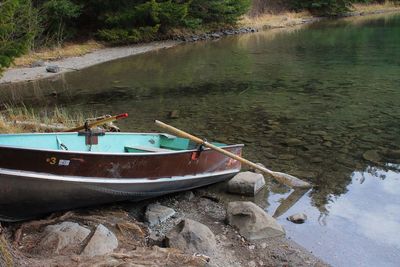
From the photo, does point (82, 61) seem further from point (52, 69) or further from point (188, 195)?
point (188, 195)

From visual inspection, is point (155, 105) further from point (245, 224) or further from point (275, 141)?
point (245, 224)

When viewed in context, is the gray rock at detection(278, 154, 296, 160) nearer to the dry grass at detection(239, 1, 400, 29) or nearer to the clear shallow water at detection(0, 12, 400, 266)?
the clear shallow water at detection(0, 12, 400, 266)

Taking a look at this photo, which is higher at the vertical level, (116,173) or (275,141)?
(116,173)

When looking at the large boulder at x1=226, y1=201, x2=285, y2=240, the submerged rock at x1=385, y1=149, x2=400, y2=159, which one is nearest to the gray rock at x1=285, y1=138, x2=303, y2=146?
the submerged rock at x1=385, y1=149, x2=400, y2=159

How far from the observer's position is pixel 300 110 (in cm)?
1329

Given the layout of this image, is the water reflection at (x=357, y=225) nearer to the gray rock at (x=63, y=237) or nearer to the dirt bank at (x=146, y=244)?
the dirt bank at (x=146, y=244)

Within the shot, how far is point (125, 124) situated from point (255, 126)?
124 inches

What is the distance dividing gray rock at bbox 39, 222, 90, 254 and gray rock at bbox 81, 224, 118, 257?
0.16m

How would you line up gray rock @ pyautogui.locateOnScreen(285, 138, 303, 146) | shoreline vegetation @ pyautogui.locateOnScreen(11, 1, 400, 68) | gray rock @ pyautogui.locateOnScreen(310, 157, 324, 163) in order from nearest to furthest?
1. gray rock @ pyautogui.locateOnScreen(310, 157, 324, 163)
2. gray rock @ pyautogui.locateOnScreen(285, 138, 303, 146)
3. shoreline vegetation @ pyautogui.locateOnScreen(11, 1, 400, 68)

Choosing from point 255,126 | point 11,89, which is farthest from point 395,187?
point 11,89

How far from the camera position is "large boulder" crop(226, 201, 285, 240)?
6504 millimetres

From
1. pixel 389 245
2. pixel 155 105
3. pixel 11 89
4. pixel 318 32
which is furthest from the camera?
pixel 318 32

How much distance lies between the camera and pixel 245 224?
6.59 meters

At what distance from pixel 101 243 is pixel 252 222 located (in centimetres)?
208
